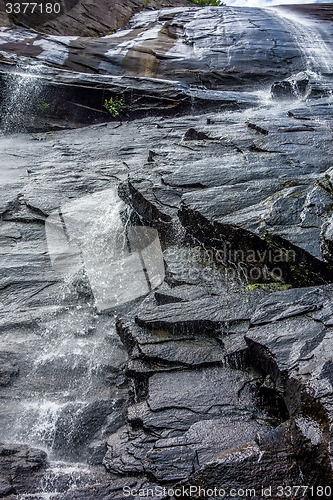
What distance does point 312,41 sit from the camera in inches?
853

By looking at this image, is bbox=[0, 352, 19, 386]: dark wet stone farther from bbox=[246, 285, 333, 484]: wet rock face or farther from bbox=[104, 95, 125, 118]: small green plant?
bbox=[104, 95, 125, 118]: small green plant

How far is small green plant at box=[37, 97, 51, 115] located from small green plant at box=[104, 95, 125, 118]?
2.77 m

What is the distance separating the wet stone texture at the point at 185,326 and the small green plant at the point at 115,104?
408 centimetres

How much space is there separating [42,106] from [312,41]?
53.7 ft

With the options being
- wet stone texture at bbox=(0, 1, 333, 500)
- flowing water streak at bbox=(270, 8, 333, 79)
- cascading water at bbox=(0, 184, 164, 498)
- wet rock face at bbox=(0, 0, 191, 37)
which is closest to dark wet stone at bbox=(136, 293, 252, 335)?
wet stone texture at bbox=(0, 1, 333, 500)

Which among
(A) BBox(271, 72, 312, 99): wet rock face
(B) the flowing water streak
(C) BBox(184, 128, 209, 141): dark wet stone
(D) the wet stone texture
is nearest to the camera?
(D) the wet stone texture

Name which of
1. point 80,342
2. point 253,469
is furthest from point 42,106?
point 253,469

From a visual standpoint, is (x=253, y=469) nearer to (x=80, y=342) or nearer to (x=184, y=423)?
(x=184, y=423)

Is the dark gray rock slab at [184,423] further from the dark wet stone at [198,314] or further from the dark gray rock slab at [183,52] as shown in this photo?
the dark gray rock slab at [183,52]

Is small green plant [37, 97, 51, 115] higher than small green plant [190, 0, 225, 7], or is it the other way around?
small green plant [190, 0, 225, 7]

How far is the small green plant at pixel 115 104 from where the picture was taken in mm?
16828

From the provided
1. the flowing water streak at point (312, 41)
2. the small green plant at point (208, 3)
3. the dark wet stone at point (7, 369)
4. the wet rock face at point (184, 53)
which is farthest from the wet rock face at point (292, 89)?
the small green plant at point (208, 3)

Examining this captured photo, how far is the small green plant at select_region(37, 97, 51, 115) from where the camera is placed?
55.6ft

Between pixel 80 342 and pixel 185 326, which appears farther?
pixel 80 342
